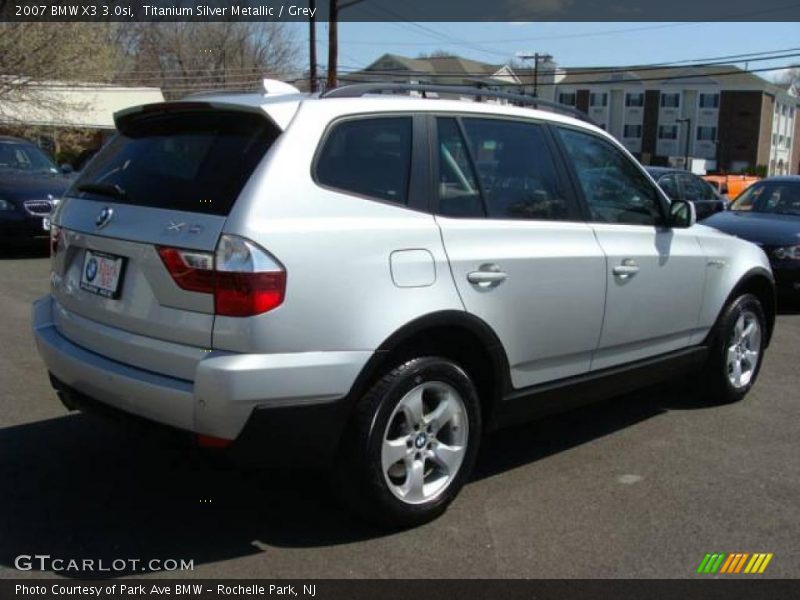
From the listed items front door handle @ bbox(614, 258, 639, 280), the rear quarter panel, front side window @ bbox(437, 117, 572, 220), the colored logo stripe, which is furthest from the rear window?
the colored logo stripe

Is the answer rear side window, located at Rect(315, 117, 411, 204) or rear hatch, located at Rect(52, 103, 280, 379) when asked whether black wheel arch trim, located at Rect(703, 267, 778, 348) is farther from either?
rear hatch, located at Rect(52, 103, 280, 379)

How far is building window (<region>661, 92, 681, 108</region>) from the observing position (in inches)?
3012

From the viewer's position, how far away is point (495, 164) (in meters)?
4.05

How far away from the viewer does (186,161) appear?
11.4 ft

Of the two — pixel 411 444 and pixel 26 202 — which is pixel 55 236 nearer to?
pixel 411 444

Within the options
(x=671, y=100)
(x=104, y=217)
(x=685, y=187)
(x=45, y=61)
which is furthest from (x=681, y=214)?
(x=671, y=100)

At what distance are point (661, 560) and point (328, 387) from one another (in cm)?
157

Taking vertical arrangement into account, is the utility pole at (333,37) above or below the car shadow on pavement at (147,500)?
above

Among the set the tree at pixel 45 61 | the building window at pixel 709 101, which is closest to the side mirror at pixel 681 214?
the tree at pixel 45 61

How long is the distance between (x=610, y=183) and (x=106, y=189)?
8.92ft

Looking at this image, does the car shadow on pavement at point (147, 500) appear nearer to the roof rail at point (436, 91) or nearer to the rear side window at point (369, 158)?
the rear side window at point (369, 158)

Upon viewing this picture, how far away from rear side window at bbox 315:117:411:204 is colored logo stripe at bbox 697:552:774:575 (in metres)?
1.97

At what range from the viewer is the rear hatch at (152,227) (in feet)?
10.4

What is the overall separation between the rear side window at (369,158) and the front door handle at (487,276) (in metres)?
0.46
